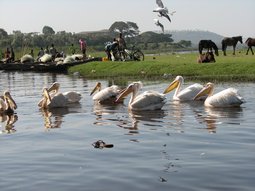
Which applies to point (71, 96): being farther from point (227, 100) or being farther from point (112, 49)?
point (112, 49)

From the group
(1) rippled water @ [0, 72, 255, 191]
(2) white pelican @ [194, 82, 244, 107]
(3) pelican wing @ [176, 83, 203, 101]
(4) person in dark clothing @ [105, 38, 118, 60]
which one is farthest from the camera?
(4) person in dark clothing @ [105, 38, 118, 60]

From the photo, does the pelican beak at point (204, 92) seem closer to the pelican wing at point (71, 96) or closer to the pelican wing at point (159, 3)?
the pelican wing at point (71, 96)

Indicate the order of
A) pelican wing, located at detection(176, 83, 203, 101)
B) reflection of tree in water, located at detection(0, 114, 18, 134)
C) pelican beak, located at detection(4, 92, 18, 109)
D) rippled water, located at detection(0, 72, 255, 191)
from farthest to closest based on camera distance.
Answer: pelican wing, located at detection(176, 83, 203, 101)
pelican beak, located at detection(4, 92, 18, 109)
reflection of tree in water, located at detection(0, 114, 18, 134)
rippled water, located at detection(0, 72, 255, 191)

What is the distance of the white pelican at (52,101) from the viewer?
655 inches

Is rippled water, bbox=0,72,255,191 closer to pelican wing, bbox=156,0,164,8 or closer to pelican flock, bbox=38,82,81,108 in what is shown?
pelican flock, bbox=38,82,81,108

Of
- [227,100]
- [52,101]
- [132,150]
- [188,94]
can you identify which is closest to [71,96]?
[52,101]

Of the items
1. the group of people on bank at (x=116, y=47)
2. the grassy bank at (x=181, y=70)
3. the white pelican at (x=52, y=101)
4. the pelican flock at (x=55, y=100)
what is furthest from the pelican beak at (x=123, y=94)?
the group of people on bank at (x=116, y=47)

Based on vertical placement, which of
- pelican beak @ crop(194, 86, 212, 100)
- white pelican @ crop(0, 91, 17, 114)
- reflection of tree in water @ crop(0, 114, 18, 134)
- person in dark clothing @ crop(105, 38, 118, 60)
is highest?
person in dark clothing @ crop(105, 38, 118, 60)

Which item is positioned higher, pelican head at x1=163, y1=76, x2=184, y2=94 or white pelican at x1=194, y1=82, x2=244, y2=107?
pelican head at x1=163, y1=76, x2=184, y2=94

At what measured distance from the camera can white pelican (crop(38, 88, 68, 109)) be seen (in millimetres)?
16625

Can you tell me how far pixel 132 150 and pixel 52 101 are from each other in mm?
7410

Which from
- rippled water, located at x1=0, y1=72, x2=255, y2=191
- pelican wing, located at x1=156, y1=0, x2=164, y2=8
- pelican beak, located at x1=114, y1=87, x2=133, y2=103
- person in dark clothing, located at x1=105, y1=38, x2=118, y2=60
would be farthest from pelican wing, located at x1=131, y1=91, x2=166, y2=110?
person in dark clothing, located at x1=105, y1=38, x2=118, y2=60

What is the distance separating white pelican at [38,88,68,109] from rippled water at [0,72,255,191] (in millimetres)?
1164

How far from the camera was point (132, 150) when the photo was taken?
9.75 metres
